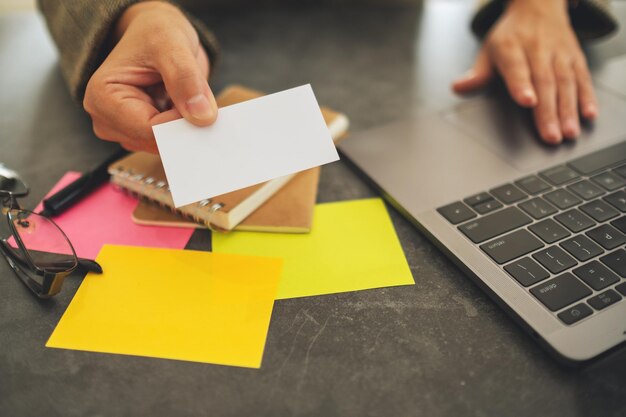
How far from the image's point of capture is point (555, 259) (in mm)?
502

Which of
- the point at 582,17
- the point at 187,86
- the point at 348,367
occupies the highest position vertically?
the point at 187,86

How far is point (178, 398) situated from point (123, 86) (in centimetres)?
37

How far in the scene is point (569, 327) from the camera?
440mm

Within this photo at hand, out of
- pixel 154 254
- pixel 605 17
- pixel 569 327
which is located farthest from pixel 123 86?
pixel 605 17

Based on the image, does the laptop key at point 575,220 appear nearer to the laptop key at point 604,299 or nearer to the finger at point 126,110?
the laptop key at point 604,299

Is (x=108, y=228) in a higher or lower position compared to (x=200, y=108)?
lower

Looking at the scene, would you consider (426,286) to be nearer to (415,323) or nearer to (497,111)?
(415,323)

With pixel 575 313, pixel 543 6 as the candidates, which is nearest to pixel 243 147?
pixel 575 313

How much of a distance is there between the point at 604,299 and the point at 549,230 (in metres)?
0.10

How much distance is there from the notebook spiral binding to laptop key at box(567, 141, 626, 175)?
19.3 inches

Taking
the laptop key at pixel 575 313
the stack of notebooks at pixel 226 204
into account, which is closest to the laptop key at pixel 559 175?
the laptop key at pixel 575 313

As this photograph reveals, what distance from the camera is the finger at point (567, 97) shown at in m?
0.70

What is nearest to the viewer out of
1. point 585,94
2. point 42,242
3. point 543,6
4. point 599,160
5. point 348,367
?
point 348,367

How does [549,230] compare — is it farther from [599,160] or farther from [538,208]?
[599,160]
